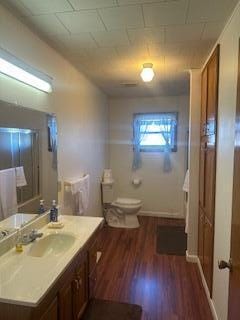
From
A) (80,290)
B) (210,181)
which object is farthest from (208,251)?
(80,290)

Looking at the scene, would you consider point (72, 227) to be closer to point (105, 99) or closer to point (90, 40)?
point (90, 40)

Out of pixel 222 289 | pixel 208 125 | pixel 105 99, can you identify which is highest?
pixel 105 99

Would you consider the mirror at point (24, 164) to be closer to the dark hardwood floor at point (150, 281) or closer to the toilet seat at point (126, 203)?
the dark hardwood floor at point (150, 281)

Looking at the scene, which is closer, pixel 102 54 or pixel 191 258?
pixel 102 54

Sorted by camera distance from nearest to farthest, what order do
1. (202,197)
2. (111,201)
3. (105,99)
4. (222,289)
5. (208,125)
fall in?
1. (222,289)
2. (208,125)
3. (202,197)
4. (111,201)
5. (105,99)

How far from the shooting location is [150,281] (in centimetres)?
260

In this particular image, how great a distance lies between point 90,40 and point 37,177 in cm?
129

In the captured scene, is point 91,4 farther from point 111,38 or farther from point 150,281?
point 150,281

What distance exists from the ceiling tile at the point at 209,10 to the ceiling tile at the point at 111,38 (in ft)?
1.83

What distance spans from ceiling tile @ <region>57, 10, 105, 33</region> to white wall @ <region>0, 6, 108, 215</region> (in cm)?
34

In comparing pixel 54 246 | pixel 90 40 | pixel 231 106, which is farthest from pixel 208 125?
pixel 54 246

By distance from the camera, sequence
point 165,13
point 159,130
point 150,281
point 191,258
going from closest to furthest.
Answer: point 165,13, point 150,281, point 191,258, point 159,130

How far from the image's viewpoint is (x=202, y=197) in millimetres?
2666

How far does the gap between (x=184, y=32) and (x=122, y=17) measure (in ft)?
1.85
